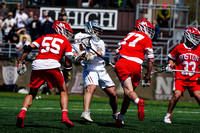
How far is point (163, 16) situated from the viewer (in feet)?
74.9

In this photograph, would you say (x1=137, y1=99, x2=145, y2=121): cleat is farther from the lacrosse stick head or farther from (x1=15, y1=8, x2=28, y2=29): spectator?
(x1=15, y1=8, x2=28, y2=29): spectator

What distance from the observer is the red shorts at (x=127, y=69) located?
832 cm

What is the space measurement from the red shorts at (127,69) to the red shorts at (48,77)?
1.12 meters

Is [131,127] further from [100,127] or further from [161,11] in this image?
[161,11]

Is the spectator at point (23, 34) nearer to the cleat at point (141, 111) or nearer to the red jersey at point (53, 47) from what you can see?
the red jersey at point (53, 47)

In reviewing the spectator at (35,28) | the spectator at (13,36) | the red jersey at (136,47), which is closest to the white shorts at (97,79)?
the red jersey at (136,47)

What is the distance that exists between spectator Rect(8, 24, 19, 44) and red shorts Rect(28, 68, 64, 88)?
1394 centimetres

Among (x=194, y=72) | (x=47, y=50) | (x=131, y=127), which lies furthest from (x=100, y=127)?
(x=194, y=72)

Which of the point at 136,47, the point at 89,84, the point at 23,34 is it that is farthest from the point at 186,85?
the point at 23,34

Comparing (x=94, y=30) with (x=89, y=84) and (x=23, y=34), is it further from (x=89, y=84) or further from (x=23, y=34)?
(x=23, y=34)

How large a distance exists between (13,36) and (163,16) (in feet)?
24.7

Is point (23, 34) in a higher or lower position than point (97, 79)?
higher

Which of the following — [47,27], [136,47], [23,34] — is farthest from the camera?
[23,34]

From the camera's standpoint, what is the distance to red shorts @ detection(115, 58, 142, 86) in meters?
8.32
